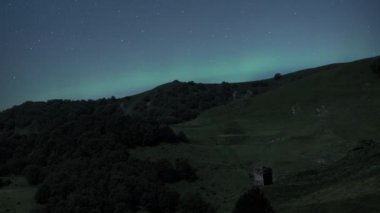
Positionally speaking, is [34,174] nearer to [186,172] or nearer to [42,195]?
[42,195]

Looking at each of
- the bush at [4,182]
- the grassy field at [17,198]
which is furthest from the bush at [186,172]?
the bush at [4,182]

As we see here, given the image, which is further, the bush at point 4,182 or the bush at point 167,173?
the bush at point 4,182

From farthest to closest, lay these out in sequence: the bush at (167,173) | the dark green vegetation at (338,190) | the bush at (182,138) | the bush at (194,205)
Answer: the bush at (182,138) → the bush at (167,173) → the bush at (194,205) → the dark green vegetation at (338,190)

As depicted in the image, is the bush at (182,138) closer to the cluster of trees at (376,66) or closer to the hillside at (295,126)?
the hillside at (295,126)

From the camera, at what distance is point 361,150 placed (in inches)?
2399

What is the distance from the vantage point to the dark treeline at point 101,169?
3152 inches

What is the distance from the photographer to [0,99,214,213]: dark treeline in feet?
263

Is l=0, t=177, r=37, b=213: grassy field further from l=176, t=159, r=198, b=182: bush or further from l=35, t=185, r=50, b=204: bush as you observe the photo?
l=176, t=159, r=198, b=182: bush

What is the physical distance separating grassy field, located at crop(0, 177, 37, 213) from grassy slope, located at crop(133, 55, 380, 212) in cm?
2130

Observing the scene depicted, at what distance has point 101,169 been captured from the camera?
93.7 m

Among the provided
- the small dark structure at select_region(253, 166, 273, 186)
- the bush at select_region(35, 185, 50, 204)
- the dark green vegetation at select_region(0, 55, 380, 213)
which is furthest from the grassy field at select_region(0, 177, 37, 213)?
the small dark structure at select_region(253, 166, 273, 186)

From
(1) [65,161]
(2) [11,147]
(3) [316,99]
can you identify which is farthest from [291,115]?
(2) [11,147]

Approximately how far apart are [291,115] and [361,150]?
45559 millimetres

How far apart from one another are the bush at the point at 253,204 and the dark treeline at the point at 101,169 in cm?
2525
